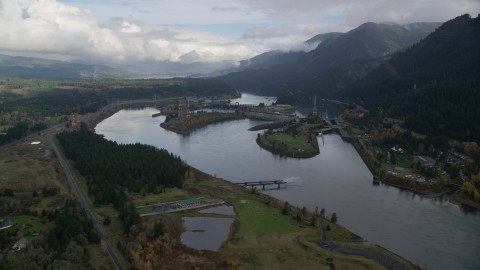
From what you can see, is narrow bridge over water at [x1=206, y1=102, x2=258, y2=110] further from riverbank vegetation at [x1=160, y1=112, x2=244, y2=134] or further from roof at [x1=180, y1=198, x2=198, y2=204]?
roof at [x1=180, y1=198, x2=198, y2=204]

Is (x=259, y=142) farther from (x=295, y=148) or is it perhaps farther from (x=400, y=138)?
(x=400, y=138)

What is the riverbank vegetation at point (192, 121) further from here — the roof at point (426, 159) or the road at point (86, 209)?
→ the roof at point (426, 159)

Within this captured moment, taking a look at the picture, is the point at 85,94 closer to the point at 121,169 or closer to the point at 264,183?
the point at 121,169

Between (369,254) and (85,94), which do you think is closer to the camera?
(369,254)

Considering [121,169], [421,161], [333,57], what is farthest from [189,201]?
[333,57]

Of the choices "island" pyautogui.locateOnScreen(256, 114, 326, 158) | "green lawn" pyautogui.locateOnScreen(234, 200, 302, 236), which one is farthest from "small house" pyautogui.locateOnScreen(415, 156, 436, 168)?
"green lawn" pyautogui.locateOnScreen(234, 200, 302, 236)

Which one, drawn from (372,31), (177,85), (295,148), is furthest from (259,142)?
(372,31)
